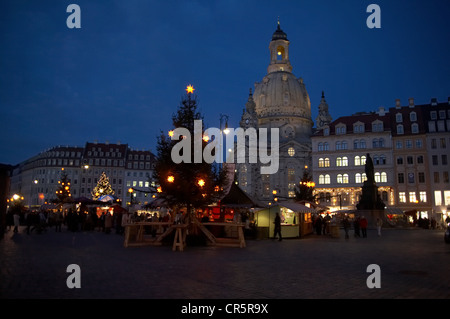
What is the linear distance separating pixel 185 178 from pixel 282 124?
84.4 meters

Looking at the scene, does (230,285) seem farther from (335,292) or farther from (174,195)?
(174,195)

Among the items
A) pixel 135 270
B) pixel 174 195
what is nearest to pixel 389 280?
pixel 135 270

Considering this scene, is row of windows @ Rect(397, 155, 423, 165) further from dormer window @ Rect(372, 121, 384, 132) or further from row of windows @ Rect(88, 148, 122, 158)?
row of windows @ Rect(88, 148, 122, 158)

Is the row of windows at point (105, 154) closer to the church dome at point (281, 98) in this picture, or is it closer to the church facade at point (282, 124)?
the church facade at point (282, 124)

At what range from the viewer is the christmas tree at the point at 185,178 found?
20.8m

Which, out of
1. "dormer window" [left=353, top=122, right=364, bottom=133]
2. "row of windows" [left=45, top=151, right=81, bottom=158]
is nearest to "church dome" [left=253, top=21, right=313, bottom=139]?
"dormer window" [left=353, top=122, right=364, bottom=133]

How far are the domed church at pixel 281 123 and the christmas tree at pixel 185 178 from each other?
7159cm

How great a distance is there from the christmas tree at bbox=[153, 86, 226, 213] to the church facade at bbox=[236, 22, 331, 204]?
71.4 meters

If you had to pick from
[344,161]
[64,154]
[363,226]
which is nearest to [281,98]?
[344,161]

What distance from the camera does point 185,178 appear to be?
21.1 meters

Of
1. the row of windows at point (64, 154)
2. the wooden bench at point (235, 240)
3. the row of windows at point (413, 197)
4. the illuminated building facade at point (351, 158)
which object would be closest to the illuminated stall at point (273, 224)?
the wooden bench at point (235, 240)

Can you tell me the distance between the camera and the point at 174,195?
2098cm
